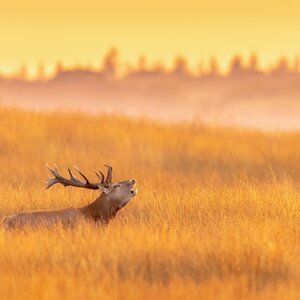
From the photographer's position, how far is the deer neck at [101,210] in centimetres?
1069

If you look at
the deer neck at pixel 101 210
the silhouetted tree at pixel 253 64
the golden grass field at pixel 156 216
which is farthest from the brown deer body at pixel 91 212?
the silhouetted tree at pixel 253 64

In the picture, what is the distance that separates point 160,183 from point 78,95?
2614 inches

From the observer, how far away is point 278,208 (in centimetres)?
1135

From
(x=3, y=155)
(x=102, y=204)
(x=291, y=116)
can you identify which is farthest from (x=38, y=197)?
(x=291, y=116)

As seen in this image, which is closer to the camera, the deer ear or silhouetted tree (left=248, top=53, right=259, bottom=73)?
the deer ear

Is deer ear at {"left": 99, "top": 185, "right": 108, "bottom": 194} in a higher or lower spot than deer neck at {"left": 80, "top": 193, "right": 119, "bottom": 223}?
higher

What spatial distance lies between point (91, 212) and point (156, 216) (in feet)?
2.50

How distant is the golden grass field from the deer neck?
27cm

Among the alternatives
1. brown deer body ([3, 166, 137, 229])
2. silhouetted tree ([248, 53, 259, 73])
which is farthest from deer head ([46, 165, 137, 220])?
silhouetted tree ([248, 53, 259, 73])

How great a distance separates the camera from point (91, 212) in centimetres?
1076

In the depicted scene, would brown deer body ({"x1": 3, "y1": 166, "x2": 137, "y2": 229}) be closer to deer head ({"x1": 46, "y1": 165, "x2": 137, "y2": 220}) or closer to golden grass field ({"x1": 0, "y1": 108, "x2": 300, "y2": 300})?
deer head ({"x1": 46, "y1": 165, "x2": 137, "y2": 220})

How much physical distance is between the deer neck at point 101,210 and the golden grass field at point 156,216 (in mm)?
268

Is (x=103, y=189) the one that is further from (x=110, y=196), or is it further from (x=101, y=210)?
(x=101, y=210)

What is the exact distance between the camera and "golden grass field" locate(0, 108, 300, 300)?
7285 millimetres
